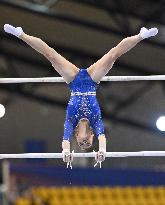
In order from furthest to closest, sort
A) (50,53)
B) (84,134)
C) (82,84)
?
(82,84) < (50,53) < (84,134)

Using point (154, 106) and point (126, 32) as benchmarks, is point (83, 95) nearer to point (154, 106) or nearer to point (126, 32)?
point (126, 32)

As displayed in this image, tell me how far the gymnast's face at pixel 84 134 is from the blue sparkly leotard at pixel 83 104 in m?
0.07

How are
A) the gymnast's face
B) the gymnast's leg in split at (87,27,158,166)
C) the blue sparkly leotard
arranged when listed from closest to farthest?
the gymnast's leg in split at (87,27,158,166) < the gymnast's face < the blue sparkly leotard

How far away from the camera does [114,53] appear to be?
5.41 meters

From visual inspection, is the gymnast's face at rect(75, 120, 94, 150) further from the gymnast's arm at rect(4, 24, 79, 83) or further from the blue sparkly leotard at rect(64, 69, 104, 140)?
the gymnast's arm at rect(4, 24, 79, 83)

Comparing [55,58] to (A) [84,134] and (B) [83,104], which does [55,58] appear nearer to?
(B) [83,104]

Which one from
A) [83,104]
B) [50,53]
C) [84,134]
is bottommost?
[84,134]

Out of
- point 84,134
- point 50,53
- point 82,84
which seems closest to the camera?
point 84,134

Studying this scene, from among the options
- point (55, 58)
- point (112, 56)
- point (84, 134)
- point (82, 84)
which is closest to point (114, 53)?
point (112, 56)

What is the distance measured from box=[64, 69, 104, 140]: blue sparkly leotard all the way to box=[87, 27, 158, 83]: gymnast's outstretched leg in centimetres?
9

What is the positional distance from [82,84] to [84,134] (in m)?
0.55

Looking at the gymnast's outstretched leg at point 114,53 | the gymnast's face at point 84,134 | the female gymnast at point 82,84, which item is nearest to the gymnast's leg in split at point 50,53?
the female gymnast at point 82,84

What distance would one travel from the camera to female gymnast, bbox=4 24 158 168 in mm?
5383

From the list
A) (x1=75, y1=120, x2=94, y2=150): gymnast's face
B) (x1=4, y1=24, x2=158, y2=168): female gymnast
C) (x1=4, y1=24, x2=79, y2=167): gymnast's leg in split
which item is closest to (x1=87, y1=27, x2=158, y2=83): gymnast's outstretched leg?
(x1=4, y1=24, x2=158, y2=168): female gymnast
